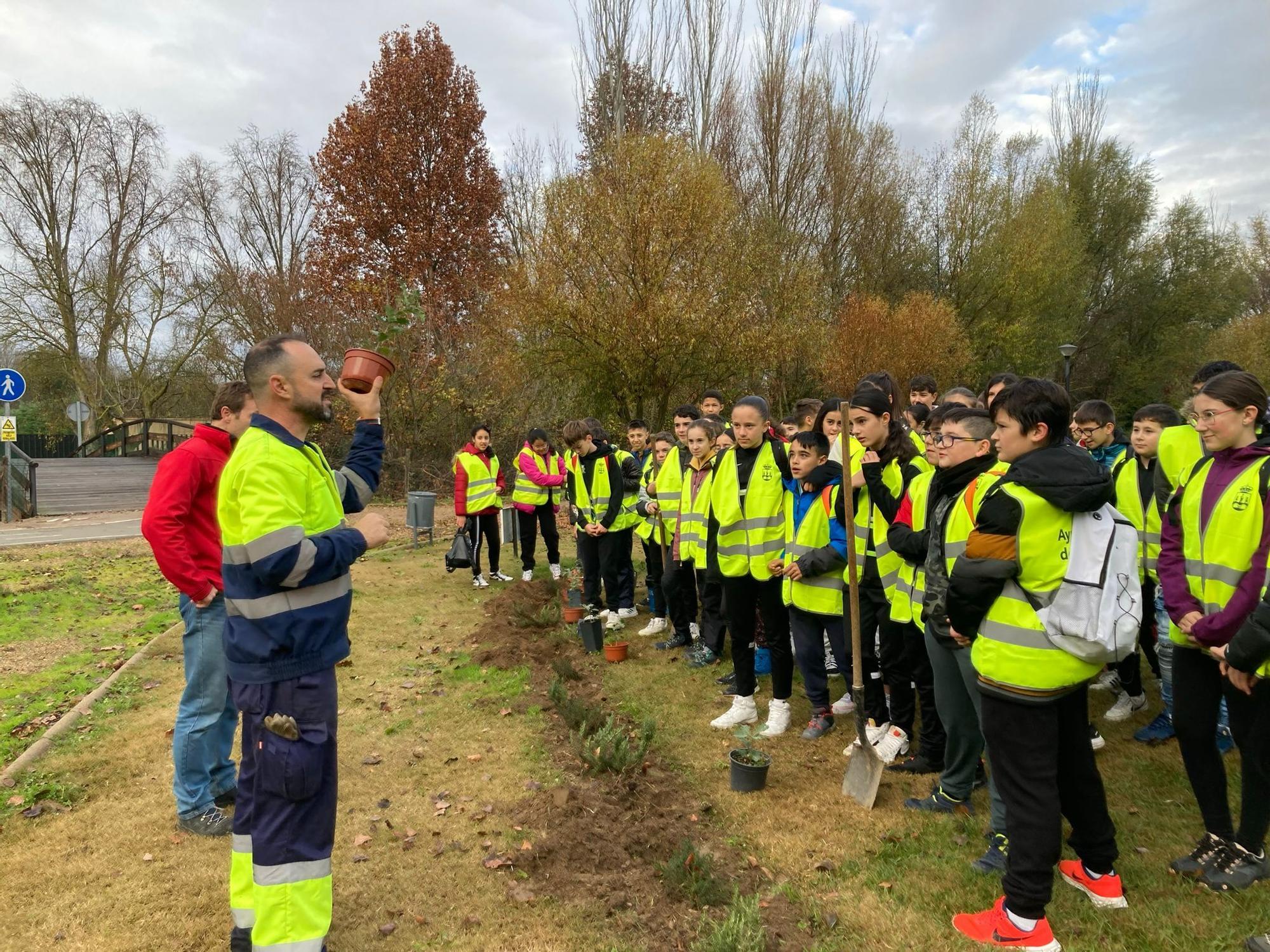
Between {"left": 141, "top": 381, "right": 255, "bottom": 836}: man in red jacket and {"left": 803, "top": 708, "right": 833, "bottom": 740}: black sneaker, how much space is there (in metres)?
3.65

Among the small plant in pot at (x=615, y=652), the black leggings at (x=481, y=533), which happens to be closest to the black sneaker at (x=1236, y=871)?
the small plant in pot at (x=615, y=652)

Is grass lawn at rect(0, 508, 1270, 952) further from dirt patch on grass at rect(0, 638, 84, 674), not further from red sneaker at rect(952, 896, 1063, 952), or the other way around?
dirt patch on grass at rect(0, 638, 84, 674)

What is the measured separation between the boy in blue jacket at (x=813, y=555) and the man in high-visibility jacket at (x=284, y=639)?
2.91 metres

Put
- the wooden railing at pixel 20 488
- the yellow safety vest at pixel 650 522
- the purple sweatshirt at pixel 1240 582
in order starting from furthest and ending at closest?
the wooden railing at pixel 20 488 < the yellow safety vest at pixel 650 522 < the purple sweatshirt at pixel 1240 582

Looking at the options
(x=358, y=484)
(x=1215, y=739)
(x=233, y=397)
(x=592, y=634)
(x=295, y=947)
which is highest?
(x=233, y=397)

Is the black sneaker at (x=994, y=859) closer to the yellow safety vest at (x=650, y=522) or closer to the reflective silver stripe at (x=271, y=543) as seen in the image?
the reflective silver stripe at (x=271, y=543)

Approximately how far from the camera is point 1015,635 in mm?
2766

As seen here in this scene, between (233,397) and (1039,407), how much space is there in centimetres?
389

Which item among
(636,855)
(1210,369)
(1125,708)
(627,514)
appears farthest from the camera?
(627,514)

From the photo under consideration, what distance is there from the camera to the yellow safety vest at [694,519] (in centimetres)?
599

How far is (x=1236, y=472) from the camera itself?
10.4 feet

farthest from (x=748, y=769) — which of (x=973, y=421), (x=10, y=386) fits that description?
(x=10, y=386)

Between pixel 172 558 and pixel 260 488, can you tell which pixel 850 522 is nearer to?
pixel 260 488

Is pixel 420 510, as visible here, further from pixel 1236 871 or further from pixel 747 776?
pixel 1236 871
